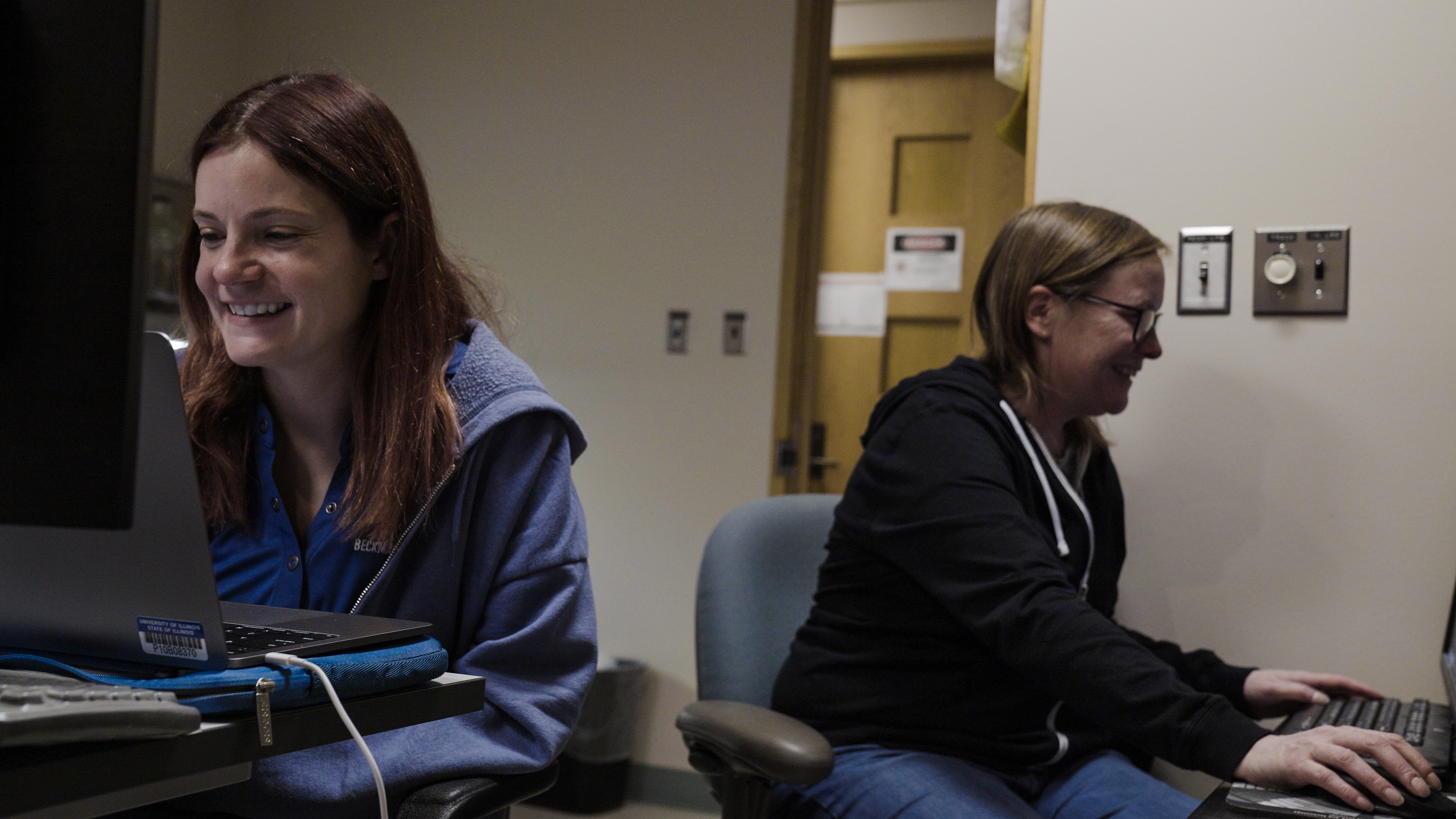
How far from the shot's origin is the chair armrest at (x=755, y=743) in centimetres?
117

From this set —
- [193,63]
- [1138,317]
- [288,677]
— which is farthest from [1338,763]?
[193,63]

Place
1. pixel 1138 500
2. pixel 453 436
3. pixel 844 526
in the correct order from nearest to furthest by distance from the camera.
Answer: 1. pixel 453 436
2. pixel 844 526
3. pixel 1138 500

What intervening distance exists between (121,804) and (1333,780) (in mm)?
973

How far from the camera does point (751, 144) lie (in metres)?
3.26

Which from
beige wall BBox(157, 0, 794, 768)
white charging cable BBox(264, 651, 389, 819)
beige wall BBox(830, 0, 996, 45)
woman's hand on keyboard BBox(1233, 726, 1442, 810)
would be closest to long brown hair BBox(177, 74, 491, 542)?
white charging cable BBox(264, 651, 389, 819)

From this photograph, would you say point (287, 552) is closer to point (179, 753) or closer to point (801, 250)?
Result: point (179, 753)

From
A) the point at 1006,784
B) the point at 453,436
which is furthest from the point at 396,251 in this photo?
the point at 1006,784

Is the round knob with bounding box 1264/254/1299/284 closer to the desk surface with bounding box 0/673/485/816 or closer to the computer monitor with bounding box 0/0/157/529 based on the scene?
the desk surface with bounding box 0/673/485/816

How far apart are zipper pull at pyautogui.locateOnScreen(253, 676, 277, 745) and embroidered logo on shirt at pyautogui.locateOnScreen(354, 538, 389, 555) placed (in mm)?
457

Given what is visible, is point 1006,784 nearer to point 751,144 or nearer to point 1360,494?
point 1360,494

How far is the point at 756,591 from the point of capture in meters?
1.61

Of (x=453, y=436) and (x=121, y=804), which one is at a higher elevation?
(x=453, y=436)

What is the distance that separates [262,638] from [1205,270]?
57.8 inches

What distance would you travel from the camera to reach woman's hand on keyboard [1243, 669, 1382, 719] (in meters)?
1.54
